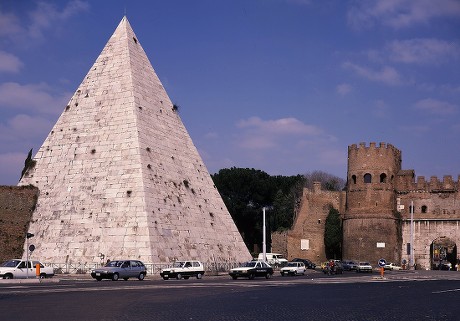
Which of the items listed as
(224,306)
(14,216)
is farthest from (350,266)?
(224,306)

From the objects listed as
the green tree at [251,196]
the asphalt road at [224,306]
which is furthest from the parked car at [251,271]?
the green tree at [251,196]

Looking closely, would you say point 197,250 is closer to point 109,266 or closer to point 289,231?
point 109,266

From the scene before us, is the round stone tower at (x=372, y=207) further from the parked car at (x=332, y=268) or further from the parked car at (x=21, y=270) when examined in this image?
the parked car at (x=21, y=270)

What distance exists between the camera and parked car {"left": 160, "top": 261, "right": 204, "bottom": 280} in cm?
3228

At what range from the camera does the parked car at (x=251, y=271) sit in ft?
111

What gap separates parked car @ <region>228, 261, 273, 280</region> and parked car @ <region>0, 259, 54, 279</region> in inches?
337

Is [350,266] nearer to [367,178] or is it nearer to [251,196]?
[367,178]

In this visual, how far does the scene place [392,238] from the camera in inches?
2421

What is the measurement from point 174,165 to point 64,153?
583 centimetres

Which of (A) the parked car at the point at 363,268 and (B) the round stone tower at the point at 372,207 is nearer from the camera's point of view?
(A) the parked car at the point at 363,268

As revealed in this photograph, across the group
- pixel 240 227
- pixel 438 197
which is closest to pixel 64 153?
pixel 438 197

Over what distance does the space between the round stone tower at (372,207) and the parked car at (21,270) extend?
35721 mm

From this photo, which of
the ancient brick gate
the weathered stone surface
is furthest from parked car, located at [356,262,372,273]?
the ancient brick gate

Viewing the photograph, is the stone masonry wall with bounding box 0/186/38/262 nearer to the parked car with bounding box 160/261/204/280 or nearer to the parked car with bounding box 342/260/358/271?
the parked car with bounding box 160/261/204/280
